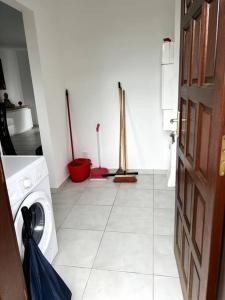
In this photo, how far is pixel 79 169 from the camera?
10.3 ft

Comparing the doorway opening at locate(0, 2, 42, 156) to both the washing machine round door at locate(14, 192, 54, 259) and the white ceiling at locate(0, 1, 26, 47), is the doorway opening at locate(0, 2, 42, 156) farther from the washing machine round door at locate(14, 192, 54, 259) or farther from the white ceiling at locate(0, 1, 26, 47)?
the washing machine round door at locate(14, 192, 54, 259)

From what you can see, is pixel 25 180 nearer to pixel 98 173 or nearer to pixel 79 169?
pixel 79 169

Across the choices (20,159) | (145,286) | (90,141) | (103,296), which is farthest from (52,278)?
(90,141)

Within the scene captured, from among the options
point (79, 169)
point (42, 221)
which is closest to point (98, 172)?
point (79, 169)

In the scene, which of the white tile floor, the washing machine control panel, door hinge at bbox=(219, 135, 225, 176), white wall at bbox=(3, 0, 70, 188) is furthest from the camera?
white wall at bbox=(3, 0, 70, 188)

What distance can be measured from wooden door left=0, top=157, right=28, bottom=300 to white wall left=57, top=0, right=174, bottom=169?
252 centimetres

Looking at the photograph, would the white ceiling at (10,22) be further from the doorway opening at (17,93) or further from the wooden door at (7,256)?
the wooden door at (7,256)

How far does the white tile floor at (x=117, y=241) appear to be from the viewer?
153cm

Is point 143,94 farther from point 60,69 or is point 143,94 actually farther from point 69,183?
point 69,183

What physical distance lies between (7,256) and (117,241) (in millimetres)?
1298

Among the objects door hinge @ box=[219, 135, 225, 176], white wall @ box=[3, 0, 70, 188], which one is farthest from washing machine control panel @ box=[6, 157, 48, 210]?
white wall @ box=[3, 0, 70, 188]

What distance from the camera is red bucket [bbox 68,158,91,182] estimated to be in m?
3.13

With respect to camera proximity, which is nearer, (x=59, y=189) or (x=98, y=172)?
(x=59, y=189)

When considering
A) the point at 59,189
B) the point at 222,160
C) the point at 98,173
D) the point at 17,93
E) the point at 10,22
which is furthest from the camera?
the point at 17,93
